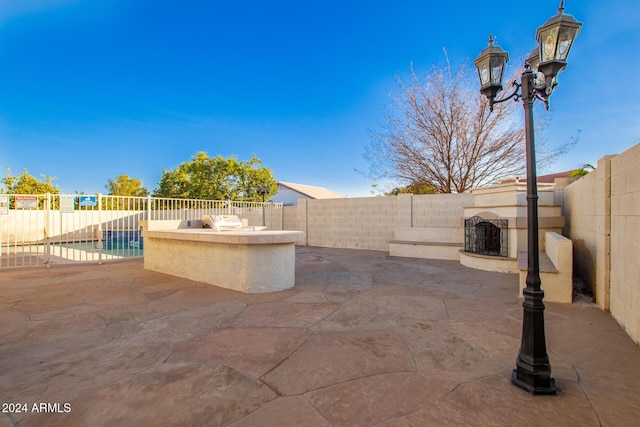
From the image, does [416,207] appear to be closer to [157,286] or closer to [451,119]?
[451,119]

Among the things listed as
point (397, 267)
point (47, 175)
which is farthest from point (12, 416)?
point (47, 175)

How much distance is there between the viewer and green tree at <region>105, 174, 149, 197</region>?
33969 millimetres

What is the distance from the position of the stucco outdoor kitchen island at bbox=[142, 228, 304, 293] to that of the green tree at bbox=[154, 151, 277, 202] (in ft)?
50.5

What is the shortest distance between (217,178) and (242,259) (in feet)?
58.5

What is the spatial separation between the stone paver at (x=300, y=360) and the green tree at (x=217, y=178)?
17008 millimetres

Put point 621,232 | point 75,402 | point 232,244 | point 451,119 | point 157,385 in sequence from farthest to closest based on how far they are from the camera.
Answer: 1. point 451,119
2. point 232,244
3. point 621,232
4. point 157,385
5. point 75,402

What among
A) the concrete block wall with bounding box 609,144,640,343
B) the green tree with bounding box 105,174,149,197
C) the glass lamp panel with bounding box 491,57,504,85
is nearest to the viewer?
the glass lamp panel with bounding box 491,57,504,85

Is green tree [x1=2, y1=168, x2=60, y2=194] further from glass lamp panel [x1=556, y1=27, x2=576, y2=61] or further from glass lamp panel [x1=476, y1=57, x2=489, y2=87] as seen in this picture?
glass lamp panel [x1=556, y1=27, x2=576, y2=61]

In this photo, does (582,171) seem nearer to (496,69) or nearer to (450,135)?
(450,135)

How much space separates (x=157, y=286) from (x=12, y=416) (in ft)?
11.9

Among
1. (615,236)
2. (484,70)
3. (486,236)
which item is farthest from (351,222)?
(484,70)

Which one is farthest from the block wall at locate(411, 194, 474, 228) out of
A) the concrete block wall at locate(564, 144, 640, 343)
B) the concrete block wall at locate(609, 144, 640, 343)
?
the concrete block wall at locate(609, 144, 640, 343)

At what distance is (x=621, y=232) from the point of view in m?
3.11

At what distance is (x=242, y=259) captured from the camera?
15.4ft
